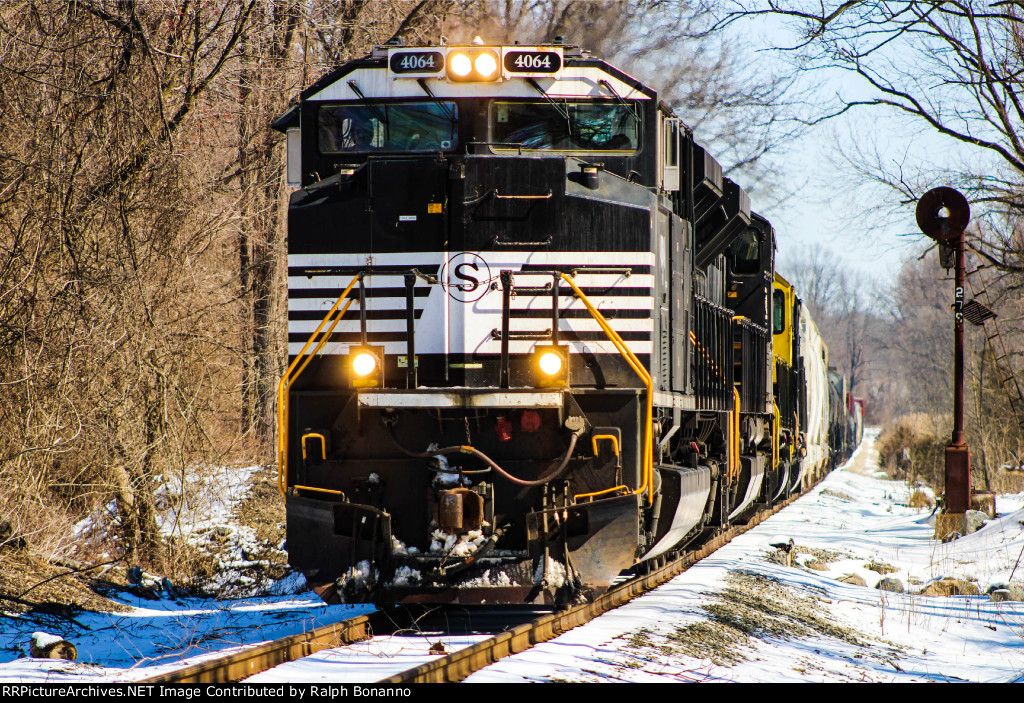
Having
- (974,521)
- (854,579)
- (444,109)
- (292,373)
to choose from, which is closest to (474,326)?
(292,373)

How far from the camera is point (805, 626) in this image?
329 inches

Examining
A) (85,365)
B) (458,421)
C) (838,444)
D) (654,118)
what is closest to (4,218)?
(85,365)

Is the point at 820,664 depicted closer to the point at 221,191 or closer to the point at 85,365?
the point at 85,365

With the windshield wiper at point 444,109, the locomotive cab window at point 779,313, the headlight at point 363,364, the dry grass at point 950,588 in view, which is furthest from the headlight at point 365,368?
the locomotive cab window at point 779,313

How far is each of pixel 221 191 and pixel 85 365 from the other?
11.2 ft

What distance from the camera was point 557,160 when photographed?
23.1 ft

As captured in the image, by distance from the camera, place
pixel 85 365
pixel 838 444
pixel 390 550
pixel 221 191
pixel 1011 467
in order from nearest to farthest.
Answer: pixel 390 550
pixel 85 365
pixel 221 191
pixel 1011 467
pixel 838 444

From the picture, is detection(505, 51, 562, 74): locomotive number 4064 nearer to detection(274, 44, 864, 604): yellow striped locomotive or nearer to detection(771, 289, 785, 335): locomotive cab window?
detection(274, 44, 864, 604): yellow striped locomotive

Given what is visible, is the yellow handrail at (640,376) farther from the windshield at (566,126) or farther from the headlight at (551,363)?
the windshield at (566,126)

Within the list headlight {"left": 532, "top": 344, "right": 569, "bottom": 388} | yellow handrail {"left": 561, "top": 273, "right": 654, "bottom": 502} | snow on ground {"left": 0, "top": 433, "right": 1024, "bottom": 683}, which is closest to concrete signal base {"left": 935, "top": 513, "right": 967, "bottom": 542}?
snow on ground {"left": 0, "top": 433, "right": 1024, "bottom": 683}

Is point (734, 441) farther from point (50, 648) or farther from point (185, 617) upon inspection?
point (50, 648)

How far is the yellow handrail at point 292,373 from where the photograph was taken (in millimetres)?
6938

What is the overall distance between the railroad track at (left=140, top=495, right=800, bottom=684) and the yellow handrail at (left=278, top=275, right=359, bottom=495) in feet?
3.59

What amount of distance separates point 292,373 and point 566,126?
8.58ft
